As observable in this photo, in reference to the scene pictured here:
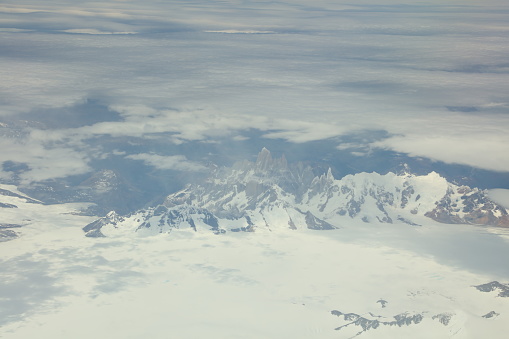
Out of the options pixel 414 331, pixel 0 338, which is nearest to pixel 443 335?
pixel 414 331

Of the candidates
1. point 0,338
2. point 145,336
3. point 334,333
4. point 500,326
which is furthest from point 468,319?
point 0,338

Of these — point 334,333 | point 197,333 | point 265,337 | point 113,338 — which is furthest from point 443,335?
point 113,338

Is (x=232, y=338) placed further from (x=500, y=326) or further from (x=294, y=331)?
(x=500, y=326)

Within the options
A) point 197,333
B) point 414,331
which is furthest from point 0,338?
point 414,331

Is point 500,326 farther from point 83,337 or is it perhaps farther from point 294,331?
point 83,337

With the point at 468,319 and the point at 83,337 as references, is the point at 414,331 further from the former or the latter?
the point at 83,337

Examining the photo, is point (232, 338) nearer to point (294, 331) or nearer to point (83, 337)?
point (294, 331)
